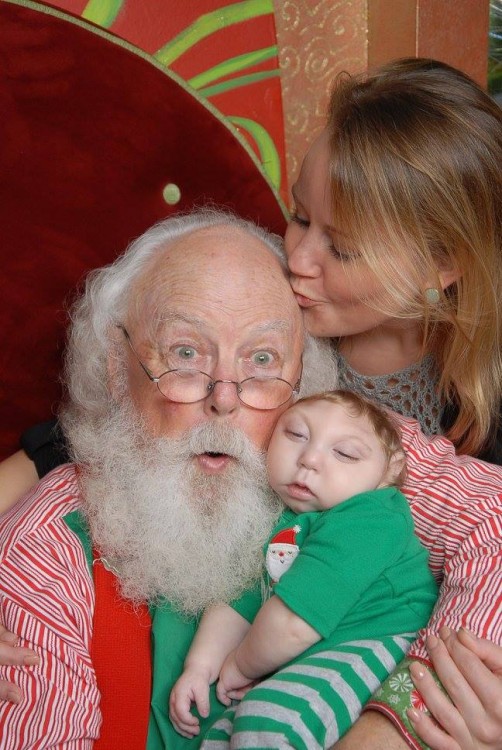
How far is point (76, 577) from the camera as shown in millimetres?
1906

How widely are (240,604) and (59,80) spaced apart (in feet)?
4.67

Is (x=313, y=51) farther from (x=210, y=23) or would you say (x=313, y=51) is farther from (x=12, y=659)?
(x=12, y=659)

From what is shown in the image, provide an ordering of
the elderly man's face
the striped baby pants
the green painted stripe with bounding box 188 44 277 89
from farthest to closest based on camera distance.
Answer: the green painted stripe with bounding box 188 44 277 89, the elderly man's face, the striped baby pants

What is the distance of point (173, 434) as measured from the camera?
2.00 m

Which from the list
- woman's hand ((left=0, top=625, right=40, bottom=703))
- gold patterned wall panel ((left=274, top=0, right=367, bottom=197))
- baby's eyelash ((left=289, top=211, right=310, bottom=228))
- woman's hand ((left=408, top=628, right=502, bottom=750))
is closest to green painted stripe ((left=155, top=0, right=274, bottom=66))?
gold patterned wall panel ((left=274, top=0, right=367, bottom=197))

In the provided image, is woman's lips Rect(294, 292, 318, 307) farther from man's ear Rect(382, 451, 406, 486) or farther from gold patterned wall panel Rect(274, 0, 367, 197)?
gold patterned wall panel Rect(274, 0, 367, 197)

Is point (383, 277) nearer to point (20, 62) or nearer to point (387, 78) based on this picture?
point (387, 78)

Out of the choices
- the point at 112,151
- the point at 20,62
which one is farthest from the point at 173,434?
the point at 20,62

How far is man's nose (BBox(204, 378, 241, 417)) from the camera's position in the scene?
76.6 inches

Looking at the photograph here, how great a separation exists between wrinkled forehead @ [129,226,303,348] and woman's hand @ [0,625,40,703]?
81cm

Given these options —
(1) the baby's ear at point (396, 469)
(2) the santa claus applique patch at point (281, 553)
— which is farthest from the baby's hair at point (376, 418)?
(2) the santa claus applique patch at point (281, 553)

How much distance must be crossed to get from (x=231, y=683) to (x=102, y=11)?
5.85ft

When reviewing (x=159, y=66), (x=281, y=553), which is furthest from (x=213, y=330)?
(x=159, y=66)

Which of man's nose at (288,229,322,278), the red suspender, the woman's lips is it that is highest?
man's nose at (288,229,322,278)
